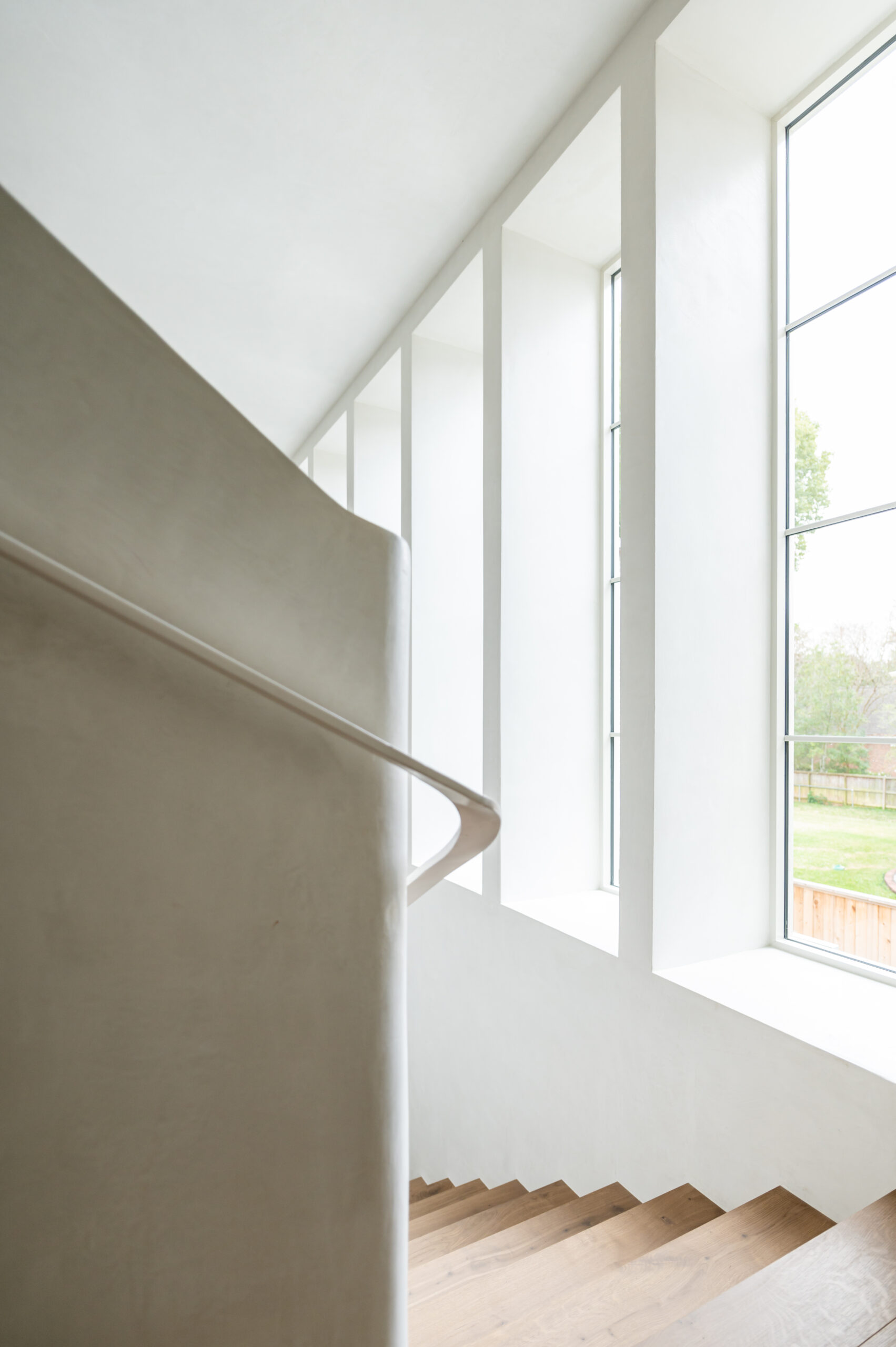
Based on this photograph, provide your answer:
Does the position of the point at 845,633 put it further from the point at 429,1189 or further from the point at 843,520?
the point at 429,1189

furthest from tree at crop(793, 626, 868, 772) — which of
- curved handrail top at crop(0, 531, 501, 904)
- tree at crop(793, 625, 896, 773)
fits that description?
curved handrail top at crop(0, 531, 501, 904)

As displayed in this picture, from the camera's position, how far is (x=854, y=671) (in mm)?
2102

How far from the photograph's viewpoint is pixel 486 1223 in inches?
80.2

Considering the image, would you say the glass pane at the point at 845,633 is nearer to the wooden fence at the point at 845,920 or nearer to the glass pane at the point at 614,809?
the wooden fence at the point at 845,920

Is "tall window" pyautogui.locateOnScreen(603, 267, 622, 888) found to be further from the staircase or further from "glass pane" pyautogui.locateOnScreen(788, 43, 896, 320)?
the staircase

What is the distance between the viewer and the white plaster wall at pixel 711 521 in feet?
6.93

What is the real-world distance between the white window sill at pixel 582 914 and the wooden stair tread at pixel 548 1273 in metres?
0.63

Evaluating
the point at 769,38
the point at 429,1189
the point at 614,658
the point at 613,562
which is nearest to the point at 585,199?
the point at 769,38

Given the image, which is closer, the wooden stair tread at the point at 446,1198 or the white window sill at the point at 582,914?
the white window sill at the point at 582,914

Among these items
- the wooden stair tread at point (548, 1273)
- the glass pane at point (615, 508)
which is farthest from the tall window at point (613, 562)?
the wooden stair tread at point (548, 1273)

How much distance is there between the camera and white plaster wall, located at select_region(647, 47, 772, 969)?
2113 mm

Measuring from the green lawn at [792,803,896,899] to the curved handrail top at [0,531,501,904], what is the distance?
1368 mm

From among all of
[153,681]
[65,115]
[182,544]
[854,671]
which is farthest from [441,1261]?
[65,115]

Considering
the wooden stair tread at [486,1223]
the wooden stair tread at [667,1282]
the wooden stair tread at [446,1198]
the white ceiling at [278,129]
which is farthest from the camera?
the wooden stair tread at [446,1198]
